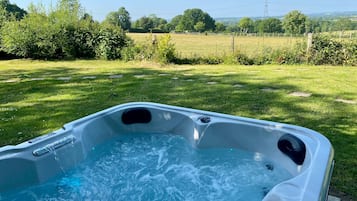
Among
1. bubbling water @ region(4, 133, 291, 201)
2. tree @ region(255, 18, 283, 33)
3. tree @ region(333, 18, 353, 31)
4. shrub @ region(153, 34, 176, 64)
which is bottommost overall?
bubbling water @ region(4, 133, 291, 201)

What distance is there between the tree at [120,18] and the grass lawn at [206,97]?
5.01 m

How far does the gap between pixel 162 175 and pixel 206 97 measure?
2457 millimetres

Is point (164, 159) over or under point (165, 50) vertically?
under

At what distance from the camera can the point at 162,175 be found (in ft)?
8.82

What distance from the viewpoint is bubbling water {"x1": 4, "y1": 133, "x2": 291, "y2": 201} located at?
2.39 metres

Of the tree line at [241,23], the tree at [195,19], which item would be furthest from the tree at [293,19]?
the tree at [195,19]

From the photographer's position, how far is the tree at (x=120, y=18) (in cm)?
1213

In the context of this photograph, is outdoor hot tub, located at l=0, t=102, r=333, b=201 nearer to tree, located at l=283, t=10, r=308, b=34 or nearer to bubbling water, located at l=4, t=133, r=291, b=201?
bubbling water, located at l=4, t=133, r=291, b=201

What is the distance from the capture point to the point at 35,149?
2436mm

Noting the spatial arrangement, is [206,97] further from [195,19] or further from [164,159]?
[195,19]

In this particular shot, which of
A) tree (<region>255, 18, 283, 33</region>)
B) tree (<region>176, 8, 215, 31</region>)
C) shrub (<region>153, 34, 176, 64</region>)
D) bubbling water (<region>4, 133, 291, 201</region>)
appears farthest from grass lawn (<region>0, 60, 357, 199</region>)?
tree (<region>176, 8, 215, 31</region>)

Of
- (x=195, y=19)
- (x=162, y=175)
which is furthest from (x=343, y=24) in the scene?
(x=195, y=19)

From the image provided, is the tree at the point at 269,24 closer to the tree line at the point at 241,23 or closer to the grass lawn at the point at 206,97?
the tree line at the point at 241,23

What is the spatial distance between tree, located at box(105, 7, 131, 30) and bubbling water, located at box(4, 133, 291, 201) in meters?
9.29
